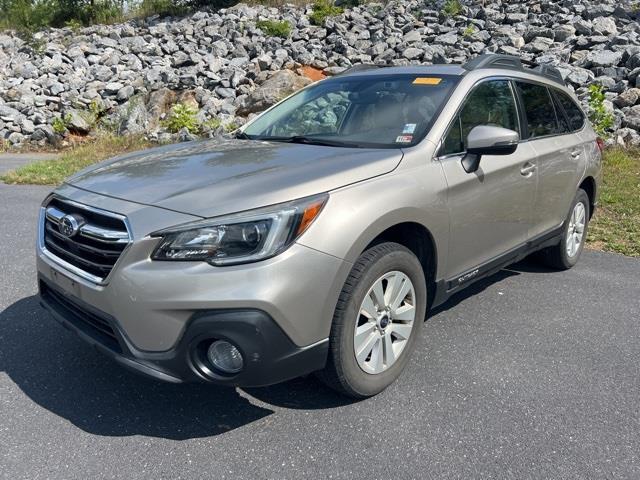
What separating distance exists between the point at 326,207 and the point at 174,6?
26.8 metres

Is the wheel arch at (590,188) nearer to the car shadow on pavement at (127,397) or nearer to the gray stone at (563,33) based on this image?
the car shadow on pavement at (127,397)

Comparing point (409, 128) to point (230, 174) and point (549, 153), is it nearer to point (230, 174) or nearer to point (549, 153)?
point (230, 174)

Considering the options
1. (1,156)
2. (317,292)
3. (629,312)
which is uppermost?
(317,292)

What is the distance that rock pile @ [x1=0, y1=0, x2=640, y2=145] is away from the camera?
13844 millimetres

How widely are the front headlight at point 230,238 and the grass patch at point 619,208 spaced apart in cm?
465

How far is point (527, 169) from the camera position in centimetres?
423

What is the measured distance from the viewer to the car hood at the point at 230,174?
2.78 metres

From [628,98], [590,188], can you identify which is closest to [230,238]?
[590,188]

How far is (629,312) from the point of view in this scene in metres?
4.46

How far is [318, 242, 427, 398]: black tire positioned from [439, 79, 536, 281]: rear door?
521 millimetres

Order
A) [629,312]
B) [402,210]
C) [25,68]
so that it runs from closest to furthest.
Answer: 1. [402,210]
2. [629,312]
3. [25,68]

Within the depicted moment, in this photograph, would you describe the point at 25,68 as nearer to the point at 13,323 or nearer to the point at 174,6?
the point at 174,6

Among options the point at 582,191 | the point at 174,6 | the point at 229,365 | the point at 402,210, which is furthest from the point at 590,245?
the point at 174,6

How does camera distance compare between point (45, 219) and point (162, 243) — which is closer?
point (162, 243)
